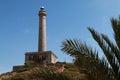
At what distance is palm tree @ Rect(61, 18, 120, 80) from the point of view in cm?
990

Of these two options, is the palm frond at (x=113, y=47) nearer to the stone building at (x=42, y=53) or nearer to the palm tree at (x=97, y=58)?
the palm tree at (x=97, y=58)

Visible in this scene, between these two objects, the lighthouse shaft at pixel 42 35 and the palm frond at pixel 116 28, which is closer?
the palm frond at pixel 116 28

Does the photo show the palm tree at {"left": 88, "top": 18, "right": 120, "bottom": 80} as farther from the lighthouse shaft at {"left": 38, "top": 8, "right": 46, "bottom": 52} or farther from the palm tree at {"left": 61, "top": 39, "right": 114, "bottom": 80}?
the lighthouse shaft at {"left": 38, "top": 8, "right": 46, "bottom": 52}

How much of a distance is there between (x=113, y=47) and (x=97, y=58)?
0.70 m

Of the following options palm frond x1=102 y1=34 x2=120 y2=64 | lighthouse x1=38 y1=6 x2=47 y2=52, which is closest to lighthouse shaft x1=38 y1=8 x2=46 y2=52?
lighthouse x1=38 y1=6 x2=47 y2=52

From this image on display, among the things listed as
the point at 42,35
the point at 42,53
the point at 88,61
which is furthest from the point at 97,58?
the point at 42,35

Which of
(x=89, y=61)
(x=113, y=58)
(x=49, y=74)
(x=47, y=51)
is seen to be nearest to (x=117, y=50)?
(x=113, y=58)

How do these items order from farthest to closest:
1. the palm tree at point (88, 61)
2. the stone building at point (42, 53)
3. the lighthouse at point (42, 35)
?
the lighthouse at point (42, 35), the stone building at point (42, 53), the palm tree at point (88, 61)

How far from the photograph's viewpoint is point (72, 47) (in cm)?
1006

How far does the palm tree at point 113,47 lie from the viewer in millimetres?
10133

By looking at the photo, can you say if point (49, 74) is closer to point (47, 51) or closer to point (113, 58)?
point (113, 58)

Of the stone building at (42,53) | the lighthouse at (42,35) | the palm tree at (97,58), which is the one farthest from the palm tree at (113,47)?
the lighthouse at (42,35)

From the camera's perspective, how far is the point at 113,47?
408 inches

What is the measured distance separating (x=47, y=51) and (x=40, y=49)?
2722mm
